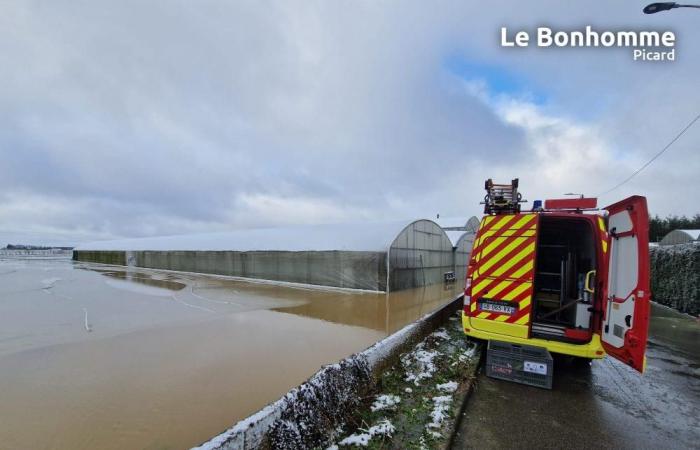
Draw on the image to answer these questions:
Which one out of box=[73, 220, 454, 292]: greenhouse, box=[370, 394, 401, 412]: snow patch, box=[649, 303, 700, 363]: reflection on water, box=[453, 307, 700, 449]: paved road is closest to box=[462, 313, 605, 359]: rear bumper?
box=[453, 307, 700, 449]: paved road

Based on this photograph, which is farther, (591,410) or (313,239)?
(313,239)

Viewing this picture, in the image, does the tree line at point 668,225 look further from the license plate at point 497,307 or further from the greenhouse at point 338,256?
the license plate at point 497,307

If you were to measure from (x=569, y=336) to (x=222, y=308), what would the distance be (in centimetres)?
890

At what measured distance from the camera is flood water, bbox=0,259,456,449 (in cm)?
352

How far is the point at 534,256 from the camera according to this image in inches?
180

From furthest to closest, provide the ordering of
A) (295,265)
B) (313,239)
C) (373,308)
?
(313,239)
(295,265)
(373,308)

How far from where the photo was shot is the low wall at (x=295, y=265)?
13.7 meters

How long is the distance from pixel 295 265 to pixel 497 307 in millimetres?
12572

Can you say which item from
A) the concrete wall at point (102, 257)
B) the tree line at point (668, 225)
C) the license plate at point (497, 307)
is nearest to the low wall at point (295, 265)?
the license plate at point (497, 307)

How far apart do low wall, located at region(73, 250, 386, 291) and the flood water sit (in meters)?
2.39

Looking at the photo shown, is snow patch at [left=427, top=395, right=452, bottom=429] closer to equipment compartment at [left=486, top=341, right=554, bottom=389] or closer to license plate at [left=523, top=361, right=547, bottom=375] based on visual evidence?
equipment compartment at [left=486, top=341, right=554, bottom=389]

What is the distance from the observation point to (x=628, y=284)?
3.74 meters

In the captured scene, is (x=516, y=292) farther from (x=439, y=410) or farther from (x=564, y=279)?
(x=439, y=410)

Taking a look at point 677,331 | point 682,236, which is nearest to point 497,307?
point 677,331
